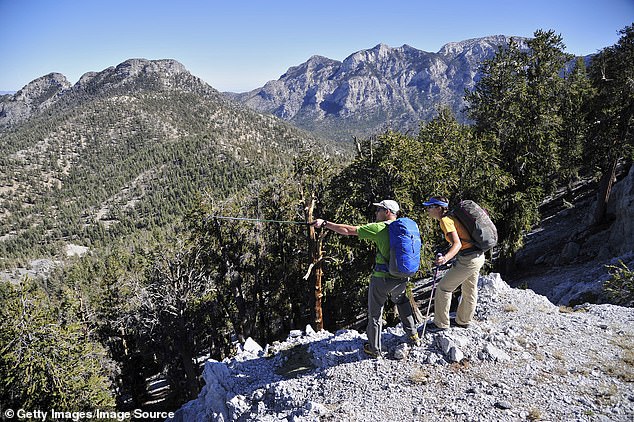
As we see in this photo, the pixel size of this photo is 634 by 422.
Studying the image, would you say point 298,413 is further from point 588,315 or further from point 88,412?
point 88,412

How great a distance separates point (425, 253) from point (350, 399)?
1019 centimetres

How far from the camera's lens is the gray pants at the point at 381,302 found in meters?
6.60

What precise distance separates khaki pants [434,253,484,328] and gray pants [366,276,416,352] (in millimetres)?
792

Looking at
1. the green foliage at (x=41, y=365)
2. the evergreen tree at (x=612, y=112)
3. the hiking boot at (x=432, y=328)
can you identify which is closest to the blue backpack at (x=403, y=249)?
the hiking boot at (x=432, y=328)

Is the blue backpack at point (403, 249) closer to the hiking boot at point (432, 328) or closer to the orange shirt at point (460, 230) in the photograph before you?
the orange shirt at point (460, 230)

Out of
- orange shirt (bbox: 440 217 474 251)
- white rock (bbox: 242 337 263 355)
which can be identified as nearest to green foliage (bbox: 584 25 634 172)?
orange shirt (bbox: 440 217 474 251)

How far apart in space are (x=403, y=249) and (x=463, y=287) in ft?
7.80

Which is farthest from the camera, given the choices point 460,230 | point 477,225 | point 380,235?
point 460,230

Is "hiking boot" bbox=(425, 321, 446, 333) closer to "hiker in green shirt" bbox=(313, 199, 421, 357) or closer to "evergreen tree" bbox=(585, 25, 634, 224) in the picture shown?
"hiker in green shirt" bbox=(313, 199, 421, 357)

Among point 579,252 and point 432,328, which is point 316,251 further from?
point 579,252

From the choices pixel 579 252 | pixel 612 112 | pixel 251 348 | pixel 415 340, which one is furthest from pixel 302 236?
pixel 612 112

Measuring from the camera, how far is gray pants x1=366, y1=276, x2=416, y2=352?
6.60 meters

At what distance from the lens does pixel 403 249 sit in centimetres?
613

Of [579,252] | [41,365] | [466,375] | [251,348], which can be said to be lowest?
[41,365]
